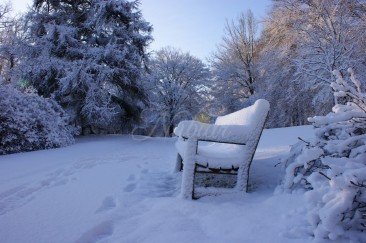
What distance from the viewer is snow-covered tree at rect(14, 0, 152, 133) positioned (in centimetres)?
1010

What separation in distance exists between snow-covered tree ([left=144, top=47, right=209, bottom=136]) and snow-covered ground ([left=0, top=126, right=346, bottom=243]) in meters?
16.1

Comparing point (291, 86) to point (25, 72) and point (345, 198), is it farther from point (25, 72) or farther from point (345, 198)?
point (345, 198)

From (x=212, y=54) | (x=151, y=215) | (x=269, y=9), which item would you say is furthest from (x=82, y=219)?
(x=212, y=54)

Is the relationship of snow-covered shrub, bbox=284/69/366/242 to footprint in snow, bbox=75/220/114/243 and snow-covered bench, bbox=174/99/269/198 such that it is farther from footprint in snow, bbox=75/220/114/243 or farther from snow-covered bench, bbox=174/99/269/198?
footprint in snow, bbox=75/220/114/243

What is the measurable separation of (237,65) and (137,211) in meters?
18.3

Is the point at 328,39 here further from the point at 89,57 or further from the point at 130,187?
Result: the point at 130,187

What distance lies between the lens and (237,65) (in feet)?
64.1

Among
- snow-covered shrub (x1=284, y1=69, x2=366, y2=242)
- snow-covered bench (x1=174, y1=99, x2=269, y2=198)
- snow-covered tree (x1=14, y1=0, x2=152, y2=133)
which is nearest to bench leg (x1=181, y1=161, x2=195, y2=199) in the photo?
snow-covered bench (x1=174, y1=99, x2=269, y2=198)

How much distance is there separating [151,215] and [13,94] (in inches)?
213

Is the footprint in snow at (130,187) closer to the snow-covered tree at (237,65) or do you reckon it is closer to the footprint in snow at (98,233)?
the footprint in snow at (98,233)

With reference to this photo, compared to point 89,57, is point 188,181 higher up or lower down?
lower down

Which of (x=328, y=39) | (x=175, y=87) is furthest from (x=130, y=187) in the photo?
(x=175, y=87)

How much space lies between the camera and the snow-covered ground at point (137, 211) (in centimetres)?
180

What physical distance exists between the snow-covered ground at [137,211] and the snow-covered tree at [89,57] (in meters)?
6.93
